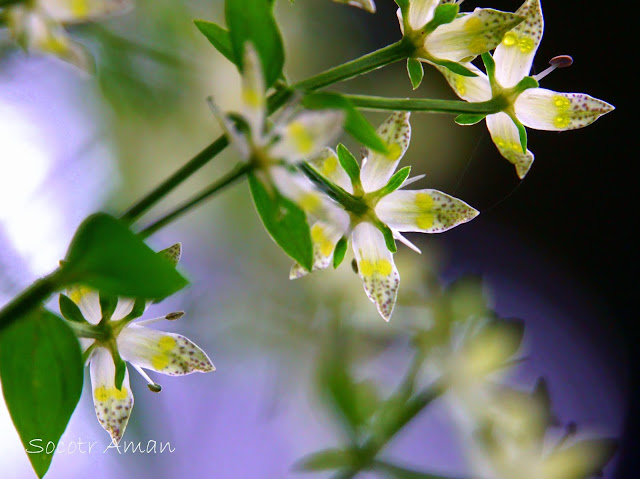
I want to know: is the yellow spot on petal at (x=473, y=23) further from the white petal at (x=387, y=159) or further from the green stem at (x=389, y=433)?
the green stem at (x=389, y=433)

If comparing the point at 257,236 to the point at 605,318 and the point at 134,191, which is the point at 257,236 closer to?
the point at 134,191

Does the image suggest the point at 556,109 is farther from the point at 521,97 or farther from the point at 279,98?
the point at 279,98

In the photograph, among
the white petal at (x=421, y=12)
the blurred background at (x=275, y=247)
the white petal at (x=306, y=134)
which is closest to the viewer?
the white petal at (x=306, y=134)

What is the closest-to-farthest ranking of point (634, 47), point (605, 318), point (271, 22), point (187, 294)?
point (271, 22) < point (187, 294) < point (634, 47) < point (605, 318)

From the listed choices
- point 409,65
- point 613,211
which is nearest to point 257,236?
point 613,211

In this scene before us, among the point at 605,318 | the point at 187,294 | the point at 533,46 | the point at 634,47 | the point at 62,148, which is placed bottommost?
the point at 605,318

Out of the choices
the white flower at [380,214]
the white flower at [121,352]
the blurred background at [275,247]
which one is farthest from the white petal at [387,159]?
the blurred background at [275,247]

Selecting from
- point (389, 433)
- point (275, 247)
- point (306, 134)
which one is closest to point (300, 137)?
point (306, 134)
